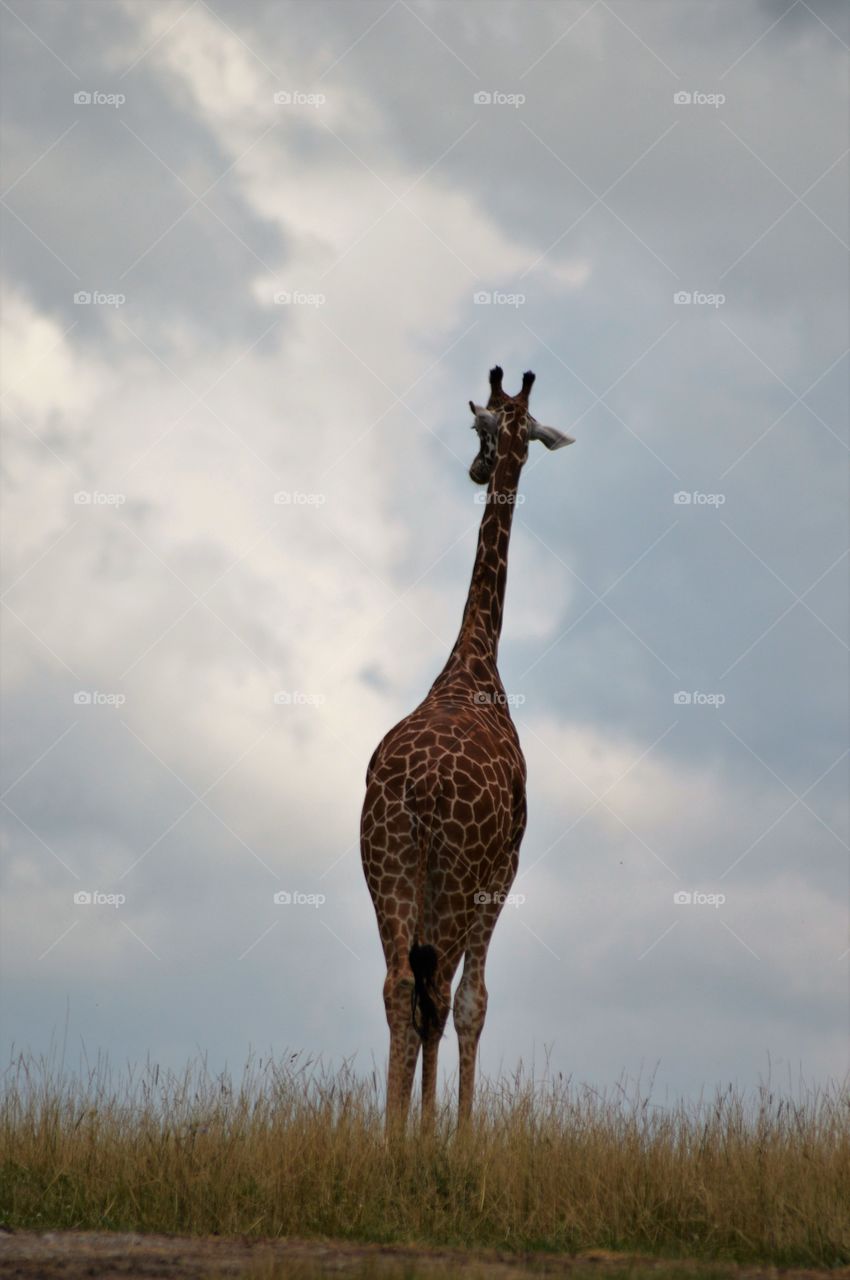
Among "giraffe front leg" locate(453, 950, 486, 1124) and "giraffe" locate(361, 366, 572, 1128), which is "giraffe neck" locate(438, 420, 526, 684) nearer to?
"giraffe" locate(361, 366, 572, 1128)

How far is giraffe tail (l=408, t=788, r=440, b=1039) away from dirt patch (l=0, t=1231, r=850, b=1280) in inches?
80.2

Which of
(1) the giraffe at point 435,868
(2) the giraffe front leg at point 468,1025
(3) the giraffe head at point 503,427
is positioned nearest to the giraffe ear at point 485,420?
(3) the giraffe head at point 503,427

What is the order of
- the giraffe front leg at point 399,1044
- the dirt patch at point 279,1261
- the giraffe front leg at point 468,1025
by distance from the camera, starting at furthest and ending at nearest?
the giraffe front leg at point 468,1025 < the giraffe front leg at point 399,1044 < the dirt patch at point 279,1261

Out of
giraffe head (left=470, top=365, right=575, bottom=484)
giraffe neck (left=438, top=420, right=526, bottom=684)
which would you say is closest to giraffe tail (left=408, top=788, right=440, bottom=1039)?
giraffe neck (left=438, top=420, right=526, bottom=684)

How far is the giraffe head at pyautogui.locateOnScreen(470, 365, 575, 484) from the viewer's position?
14.6 metres

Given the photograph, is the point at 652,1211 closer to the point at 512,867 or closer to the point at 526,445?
the point at 512,867

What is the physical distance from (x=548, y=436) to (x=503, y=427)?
1.63 ft

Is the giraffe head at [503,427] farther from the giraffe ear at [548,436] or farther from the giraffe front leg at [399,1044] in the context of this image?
the giraffe front leg at [399,1044]

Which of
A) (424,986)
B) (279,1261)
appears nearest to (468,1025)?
(424,986)

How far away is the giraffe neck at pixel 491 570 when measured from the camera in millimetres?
13914

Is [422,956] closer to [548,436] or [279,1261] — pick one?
[279,1261]

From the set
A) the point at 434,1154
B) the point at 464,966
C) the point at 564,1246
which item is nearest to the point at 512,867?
the point at 464,966

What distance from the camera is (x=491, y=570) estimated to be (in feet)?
46.9

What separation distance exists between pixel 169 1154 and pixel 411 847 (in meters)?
2.65
